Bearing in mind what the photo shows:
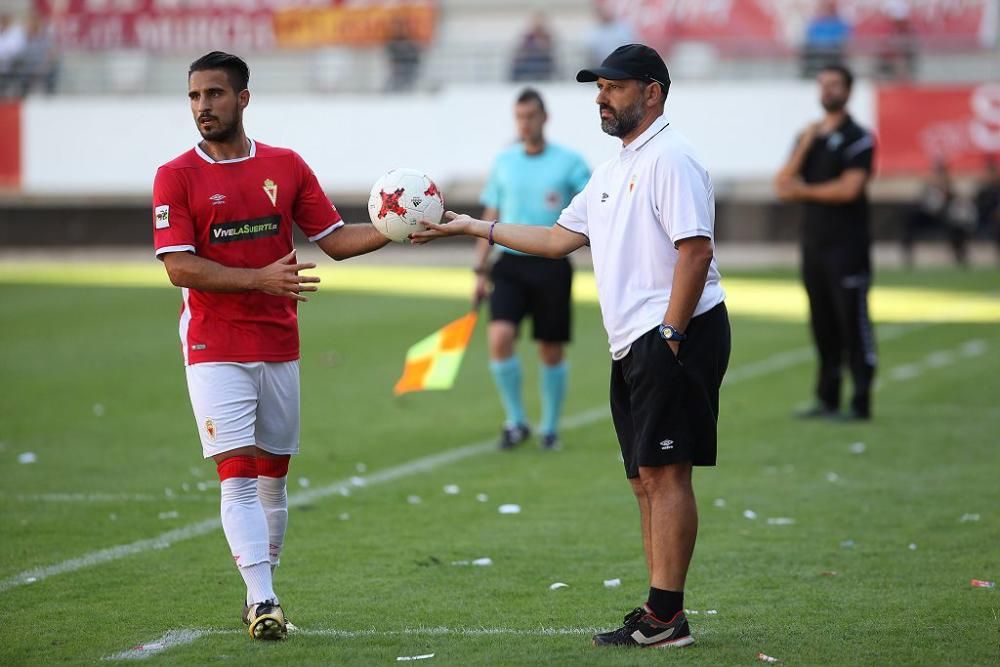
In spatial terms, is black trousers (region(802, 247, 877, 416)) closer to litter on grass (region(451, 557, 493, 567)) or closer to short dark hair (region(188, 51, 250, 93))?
litter on grass (region(451, 557, 493, 567))

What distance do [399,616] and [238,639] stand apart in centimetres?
71

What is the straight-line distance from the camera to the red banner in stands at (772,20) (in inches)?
1299

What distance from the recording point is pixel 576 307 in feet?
71.9

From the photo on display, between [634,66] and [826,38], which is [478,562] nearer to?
[634,66]

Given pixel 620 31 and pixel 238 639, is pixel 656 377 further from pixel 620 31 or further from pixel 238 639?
pixel 620 31

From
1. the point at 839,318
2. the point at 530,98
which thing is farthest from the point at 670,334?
the point at 839,318

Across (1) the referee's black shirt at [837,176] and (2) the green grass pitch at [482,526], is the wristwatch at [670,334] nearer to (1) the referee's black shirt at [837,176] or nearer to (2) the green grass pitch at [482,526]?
(2) the green grass pitch at [482,526]

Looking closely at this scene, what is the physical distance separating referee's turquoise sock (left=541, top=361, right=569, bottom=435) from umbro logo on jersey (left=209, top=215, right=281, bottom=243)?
16.4 feet

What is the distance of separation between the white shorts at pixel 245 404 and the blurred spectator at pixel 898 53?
27.9 meters

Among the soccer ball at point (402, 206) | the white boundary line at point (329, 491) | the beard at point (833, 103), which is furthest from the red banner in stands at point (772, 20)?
the soccer ball at point (402, 206)

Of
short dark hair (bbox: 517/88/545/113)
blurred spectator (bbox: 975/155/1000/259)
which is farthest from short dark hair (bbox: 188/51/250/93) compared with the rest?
blurred spectator (bbox: 975/155/1000/259)

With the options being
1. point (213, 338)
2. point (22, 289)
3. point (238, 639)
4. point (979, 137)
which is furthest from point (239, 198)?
point (979, 137)

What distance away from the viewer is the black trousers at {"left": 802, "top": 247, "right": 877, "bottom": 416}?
11930mm

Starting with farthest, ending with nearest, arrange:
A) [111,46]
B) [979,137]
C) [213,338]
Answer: [111,46] < [979,137] < [213,338]
